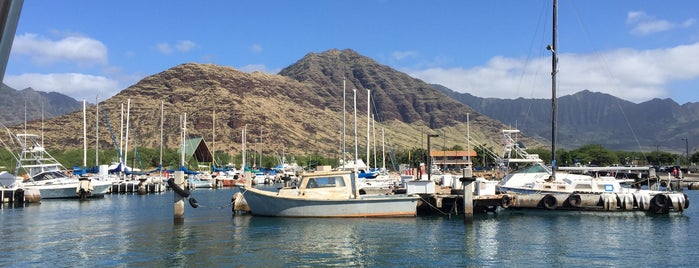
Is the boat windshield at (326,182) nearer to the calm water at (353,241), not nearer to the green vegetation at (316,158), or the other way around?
the calm water at (353,241)

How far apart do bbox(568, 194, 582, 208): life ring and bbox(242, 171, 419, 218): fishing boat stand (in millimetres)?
12033

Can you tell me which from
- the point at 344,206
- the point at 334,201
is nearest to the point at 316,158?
the point at 344,206

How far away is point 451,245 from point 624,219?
1730 cm

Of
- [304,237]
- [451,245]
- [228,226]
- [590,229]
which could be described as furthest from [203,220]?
[590,229]

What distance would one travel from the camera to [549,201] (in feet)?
137

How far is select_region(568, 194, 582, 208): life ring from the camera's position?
4122cm

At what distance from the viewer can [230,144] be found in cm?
19675

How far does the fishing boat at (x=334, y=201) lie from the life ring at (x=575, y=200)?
12033mm

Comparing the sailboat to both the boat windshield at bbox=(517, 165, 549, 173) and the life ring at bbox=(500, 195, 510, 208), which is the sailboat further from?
the life ring at bbox=(500, 195, 510, 208)

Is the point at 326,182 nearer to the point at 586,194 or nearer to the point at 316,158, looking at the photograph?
the point at 586,194

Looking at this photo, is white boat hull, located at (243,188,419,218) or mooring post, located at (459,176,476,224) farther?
white boat hull, located at (243,188,419,218)

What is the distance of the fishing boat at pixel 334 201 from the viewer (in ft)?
120

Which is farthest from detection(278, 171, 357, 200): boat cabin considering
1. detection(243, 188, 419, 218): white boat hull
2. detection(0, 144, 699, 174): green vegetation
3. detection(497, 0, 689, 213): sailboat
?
detection(0, 144, 699, 174): green vegetation

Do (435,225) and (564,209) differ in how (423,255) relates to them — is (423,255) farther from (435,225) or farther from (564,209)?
(564,209)
